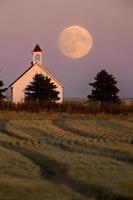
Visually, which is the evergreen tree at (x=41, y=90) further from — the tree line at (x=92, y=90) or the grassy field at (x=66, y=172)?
the grassy field at (x=66, y=172)

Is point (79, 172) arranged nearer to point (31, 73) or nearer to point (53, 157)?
point (53, 157)

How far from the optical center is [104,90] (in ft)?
254

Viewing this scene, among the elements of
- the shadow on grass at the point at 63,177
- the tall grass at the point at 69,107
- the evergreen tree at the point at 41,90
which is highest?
the evergreen tree at the point at 41,90

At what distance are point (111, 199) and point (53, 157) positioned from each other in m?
6.76

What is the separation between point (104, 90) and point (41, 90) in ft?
31.6

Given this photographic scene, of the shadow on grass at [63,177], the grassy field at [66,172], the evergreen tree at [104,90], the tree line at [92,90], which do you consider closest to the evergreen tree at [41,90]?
the tree line at [92,90]

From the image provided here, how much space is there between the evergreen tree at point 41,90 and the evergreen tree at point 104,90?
19.4 feet

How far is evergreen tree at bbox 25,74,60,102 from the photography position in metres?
73.5

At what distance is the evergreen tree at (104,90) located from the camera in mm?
77000

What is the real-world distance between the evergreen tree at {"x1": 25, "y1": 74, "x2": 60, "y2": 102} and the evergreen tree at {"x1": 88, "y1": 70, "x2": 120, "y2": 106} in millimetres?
5904

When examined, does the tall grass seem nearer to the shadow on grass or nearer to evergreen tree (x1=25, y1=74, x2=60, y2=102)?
evergreen tree (x1=25, y1=74, x2=60, y2=102)

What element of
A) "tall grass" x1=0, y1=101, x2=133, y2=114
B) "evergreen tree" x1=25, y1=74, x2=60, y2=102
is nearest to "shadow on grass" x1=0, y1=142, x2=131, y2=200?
"tall grass" x1=0, y1=101, x2=133, y2=114

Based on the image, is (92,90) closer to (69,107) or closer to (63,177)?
(69,107)

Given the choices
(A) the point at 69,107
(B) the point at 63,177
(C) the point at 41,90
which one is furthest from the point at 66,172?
(C) the point at 41,90
